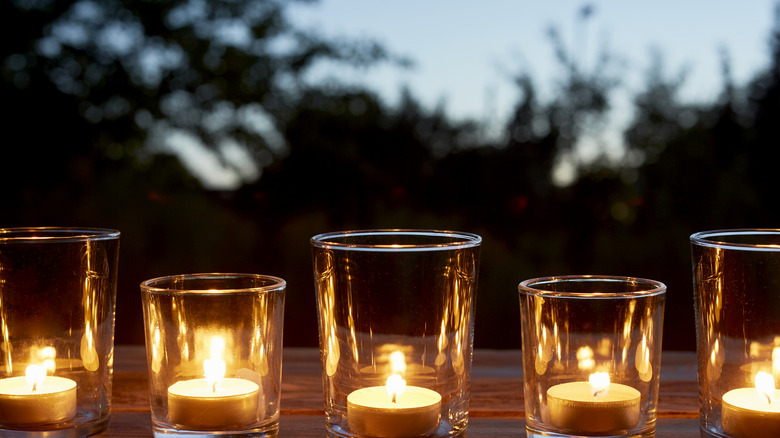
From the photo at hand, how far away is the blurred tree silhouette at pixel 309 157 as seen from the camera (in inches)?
68.7

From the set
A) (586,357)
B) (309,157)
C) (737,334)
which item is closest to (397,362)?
(586,357)

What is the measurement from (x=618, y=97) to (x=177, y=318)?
131cm

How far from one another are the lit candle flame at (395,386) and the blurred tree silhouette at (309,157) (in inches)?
37.1

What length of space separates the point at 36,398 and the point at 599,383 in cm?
57

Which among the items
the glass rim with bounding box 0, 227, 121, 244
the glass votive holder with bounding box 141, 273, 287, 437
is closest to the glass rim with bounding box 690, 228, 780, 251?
the glass votive holder with bounding box 141, 273, 287, 437

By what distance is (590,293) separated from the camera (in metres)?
0.78

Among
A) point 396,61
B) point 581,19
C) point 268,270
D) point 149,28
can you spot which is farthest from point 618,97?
point 149,28

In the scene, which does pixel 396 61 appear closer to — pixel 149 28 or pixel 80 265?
pixel 149 28

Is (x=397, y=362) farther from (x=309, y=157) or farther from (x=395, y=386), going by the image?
(x=309, y=157)

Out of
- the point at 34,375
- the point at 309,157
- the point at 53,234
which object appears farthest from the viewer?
the point at 309,157

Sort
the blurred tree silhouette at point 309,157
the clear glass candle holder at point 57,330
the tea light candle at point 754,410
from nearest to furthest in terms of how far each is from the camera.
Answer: the tea light candle at point 754,410, the clear glass candle holder at point 57,330, the blurred tree silhouette at point 309,157

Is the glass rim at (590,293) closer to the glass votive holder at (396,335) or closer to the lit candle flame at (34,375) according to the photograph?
the glass votive holder at (396,335)

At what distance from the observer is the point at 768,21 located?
5.71 ft

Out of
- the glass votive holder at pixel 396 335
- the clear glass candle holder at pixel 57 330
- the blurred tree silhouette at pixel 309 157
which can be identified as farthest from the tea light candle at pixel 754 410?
the blurred tree silhouette at pixel 309 157
